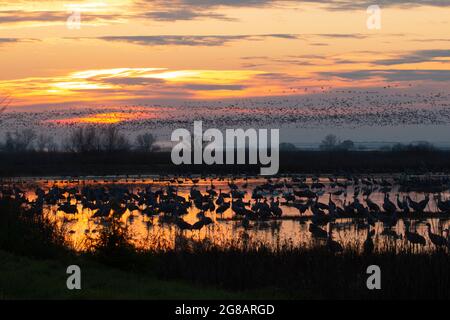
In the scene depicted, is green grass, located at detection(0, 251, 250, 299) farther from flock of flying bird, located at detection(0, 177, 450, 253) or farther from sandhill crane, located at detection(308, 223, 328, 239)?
sandhill crane, located at detection(308, 223, 328, 239)

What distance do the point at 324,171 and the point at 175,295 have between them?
54787 millimetres

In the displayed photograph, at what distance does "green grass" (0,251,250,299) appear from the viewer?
13477mm

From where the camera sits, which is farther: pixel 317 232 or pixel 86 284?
pixel 317 232

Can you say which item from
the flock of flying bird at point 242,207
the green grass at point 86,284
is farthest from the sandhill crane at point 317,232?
the green grass at point 86,284

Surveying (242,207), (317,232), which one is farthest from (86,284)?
(242,207)

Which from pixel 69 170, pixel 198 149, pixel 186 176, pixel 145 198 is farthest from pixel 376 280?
pixel 198 149

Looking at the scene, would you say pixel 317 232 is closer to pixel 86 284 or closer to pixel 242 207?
pixel 242 207

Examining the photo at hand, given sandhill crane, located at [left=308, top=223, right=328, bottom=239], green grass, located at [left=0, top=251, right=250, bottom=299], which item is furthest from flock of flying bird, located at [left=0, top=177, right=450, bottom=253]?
green grass, located at [left=0, top=251, right=250, bottom=299]

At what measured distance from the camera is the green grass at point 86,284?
13.5 metres

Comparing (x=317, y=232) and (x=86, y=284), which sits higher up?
(x=317, y=232)

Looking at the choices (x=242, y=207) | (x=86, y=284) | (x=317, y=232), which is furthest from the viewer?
(x=242, y=207)

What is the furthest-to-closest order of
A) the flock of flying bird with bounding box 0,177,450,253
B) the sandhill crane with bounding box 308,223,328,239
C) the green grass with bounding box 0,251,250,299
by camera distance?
the flock of flying bird with bounding box 0,177,450,253 < the sandhill crane with bounding box 308,223,328,239 < the green grass with bounding box 0,251,250,299

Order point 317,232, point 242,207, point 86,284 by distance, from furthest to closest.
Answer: point 242,207
point 317,232
point 86,284

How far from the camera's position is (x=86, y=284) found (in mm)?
14594
